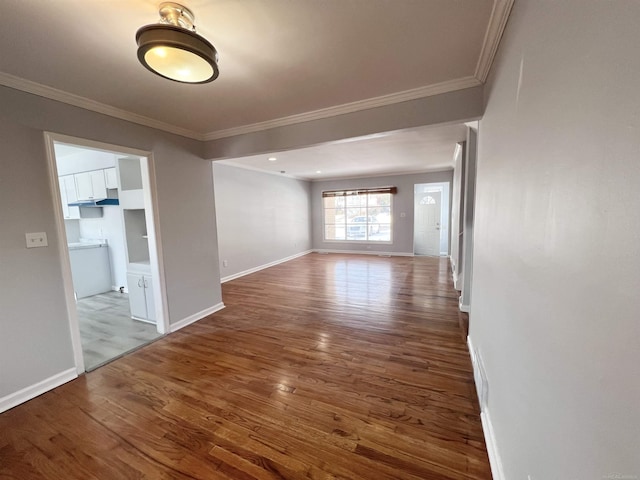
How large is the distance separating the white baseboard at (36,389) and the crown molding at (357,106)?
2.81 metres

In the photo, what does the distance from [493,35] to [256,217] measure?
527cm

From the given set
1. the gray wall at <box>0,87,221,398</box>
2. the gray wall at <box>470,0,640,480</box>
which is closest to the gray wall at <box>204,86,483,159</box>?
the gray wall at <box>470,0,640,480</box>

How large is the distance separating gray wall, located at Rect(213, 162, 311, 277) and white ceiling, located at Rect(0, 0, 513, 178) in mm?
2648

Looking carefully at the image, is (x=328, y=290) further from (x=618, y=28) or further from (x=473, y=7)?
(x=618, y=28)

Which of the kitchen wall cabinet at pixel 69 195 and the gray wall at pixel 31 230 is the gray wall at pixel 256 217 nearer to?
the kitchen wall cabinet at pixel 69 195

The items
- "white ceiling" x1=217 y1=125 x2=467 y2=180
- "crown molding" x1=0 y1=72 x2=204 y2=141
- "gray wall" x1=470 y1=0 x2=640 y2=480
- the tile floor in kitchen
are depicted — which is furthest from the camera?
"white ceiling" x1=217 y1=125 x2=467 y2=180

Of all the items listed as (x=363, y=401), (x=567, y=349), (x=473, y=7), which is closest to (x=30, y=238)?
(x=363, y=401)

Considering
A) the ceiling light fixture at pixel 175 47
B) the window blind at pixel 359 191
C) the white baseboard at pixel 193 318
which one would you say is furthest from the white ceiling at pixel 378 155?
the white baseboard at pixel 193 318

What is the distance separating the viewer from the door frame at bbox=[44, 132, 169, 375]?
2129 mm

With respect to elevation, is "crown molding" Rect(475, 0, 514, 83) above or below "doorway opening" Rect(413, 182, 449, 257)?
above

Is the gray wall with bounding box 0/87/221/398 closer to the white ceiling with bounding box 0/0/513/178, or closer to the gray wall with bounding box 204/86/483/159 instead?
the white ceiling with bounding box 0/0/513/178

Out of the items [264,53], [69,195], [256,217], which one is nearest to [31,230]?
[264,53]

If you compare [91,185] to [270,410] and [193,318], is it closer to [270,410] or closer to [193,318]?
[193,318]

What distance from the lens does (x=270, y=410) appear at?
1807 millimetres
